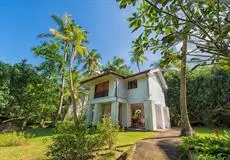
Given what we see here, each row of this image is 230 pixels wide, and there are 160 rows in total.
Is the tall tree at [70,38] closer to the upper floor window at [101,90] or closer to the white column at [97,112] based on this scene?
the white column at [97,112]

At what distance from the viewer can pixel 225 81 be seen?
22953 mm

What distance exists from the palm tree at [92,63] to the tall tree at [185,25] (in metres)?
32.3

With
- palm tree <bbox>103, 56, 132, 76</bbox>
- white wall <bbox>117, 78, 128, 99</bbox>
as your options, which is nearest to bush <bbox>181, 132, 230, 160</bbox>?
white wall <bbox>117, 78, 128, 99</bbox>

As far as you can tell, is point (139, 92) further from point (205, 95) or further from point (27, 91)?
point (27, 91)

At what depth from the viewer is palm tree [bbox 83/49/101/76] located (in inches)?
1389

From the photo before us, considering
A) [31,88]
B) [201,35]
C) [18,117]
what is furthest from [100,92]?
[201,35]

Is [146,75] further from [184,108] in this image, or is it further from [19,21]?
[19,21]

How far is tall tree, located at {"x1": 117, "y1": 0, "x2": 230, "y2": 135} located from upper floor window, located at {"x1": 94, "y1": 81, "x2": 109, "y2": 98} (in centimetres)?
2253

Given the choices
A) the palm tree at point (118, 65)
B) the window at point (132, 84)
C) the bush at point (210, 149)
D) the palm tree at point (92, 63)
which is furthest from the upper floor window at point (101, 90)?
the bush at point (210, 149)

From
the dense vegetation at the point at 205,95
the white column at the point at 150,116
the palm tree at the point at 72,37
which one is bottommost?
the white column at the point at 150,116

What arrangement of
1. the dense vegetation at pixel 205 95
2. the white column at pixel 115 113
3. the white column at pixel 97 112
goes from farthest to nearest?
the white column at pixel 97 112 < the white column at pixel 115 113 < the dense vegetation at pixel 205 95

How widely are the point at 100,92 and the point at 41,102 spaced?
24.0ft

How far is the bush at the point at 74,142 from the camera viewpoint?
27.1 ft

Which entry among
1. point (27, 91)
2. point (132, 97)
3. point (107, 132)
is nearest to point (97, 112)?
point (132, 97)
